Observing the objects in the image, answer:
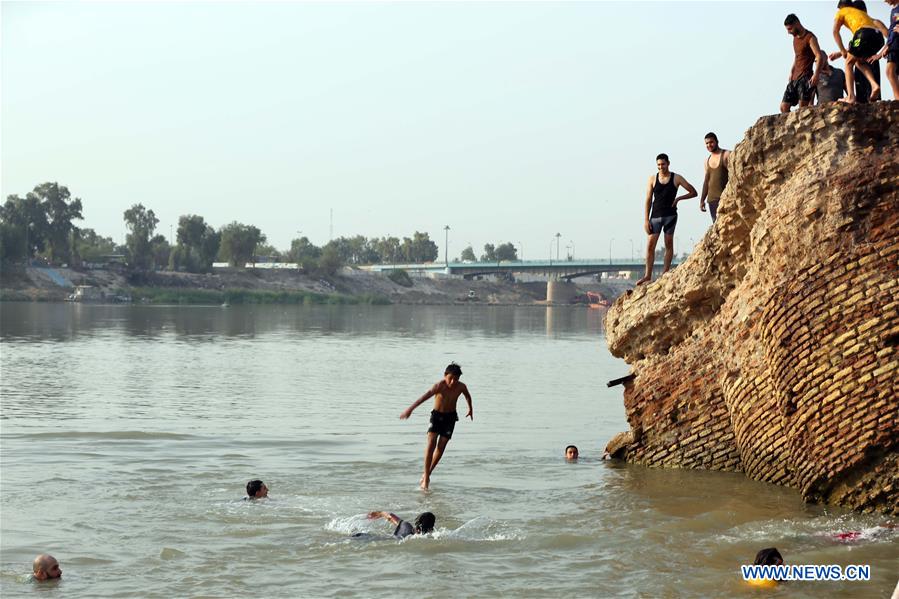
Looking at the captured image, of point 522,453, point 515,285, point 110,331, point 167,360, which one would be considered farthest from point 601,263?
point 522,453

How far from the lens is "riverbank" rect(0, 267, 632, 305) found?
122375mm

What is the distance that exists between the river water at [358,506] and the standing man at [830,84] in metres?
5.33

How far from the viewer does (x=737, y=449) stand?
15.3m

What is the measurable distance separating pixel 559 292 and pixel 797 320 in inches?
6099

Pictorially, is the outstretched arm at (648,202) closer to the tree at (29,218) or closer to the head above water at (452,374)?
the head above water at (452,374)

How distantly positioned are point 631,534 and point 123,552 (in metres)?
5.62

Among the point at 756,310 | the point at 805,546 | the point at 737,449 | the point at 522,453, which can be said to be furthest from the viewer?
the point at 522,453

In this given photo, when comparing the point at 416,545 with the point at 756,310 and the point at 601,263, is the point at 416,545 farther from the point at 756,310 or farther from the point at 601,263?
the point at 601,263

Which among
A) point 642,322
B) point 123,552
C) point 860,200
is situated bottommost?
point 123,552

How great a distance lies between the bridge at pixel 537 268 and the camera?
146 meters

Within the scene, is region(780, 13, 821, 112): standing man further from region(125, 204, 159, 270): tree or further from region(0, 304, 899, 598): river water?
region(125, 204, 159, 270): tree

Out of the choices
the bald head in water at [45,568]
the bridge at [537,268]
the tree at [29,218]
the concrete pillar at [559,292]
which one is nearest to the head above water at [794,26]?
the bald head in water at [45,568]

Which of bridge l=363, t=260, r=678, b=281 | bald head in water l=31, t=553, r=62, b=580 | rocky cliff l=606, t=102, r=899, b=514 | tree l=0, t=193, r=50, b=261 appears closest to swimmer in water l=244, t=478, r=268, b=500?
bald head in water l=31, t=553, r=62, b=580

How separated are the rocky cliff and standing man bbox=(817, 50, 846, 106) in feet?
4.03
